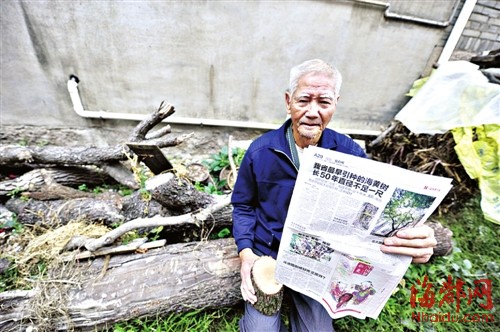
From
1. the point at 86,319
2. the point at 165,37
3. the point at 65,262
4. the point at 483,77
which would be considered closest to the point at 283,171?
the point at 86,319

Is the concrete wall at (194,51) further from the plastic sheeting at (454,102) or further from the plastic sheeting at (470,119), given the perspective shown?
the plastic sheeting at (470,119)

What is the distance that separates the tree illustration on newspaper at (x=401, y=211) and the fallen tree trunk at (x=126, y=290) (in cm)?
114

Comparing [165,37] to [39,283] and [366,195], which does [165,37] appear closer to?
[39,283]

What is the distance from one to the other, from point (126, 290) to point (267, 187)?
4.06 feet

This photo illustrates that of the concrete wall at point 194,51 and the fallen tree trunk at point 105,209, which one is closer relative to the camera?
the fallen tree trunk at point 105,209

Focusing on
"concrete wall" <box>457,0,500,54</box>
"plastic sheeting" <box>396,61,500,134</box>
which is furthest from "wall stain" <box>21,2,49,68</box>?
"concrete wall" <box>457,0,500,54</box>

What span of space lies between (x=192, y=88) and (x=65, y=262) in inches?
93.7

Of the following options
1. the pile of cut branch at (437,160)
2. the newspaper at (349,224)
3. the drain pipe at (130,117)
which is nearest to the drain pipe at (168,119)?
the drain pipe at (130,117)

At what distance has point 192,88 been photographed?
3.16 metres

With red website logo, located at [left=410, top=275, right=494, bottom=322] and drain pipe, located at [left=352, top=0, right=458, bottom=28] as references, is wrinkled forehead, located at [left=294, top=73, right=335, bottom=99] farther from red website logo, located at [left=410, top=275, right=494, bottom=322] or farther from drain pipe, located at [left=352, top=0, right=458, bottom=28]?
drain pipe, located at [left=352, top=0, right=458, bottom=28]

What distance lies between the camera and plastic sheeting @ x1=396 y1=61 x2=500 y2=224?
231 centimetres

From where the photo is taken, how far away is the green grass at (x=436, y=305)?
5.74 feet

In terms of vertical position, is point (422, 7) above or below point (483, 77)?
above

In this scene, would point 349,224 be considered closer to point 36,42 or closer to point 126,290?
point 126,290
